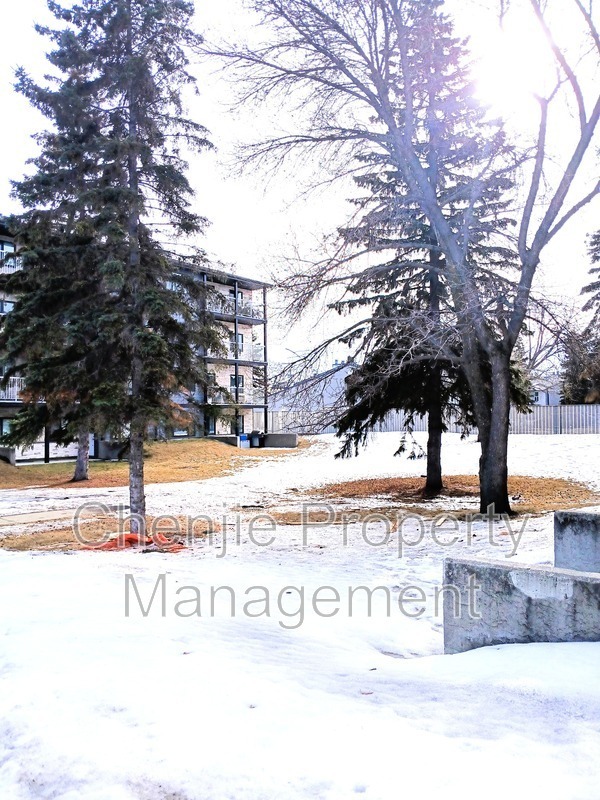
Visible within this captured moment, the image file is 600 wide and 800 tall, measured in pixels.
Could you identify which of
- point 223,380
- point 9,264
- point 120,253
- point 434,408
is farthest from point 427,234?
point 223,380

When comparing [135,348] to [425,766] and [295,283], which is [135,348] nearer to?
[295,283]

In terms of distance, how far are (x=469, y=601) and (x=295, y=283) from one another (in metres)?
→ 9.40

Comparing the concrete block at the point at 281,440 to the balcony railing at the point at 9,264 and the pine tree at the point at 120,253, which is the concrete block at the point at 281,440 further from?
the pine tree at the point at 120,253

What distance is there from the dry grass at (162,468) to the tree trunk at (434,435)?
8587 mm

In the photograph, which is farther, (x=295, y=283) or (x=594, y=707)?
(x=295, y=283)

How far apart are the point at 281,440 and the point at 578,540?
34.0 m

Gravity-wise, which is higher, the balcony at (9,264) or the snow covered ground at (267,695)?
the balcony at (9,264)

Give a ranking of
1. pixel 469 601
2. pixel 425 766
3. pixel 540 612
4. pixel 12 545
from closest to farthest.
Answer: pixel 425 766 → pixel 540 612 → pixel 469 601 → pixel 12 545

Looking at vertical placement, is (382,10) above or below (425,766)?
above

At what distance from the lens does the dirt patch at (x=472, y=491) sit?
582 inches

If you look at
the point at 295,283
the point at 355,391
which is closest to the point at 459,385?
the point at 355,391

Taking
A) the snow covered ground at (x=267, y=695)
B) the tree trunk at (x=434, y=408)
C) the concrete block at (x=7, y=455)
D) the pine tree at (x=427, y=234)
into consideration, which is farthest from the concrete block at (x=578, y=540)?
the concrete block at (x=7, y=455)

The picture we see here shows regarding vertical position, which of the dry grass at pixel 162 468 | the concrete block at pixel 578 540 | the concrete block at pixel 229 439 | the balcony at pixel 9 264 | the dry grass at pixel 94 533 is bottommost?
the dry grass at pixel 94 533

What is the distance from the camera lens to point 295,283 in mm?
13477
